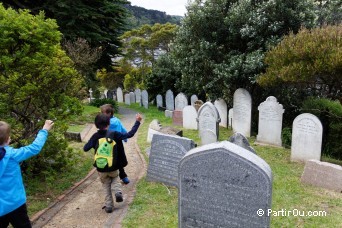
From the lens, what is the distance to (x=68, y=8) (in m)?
17.5

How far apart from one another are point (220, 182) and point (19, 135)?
14.3 ft

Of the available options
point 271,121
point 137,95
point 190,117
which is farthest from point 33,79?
point 137,95

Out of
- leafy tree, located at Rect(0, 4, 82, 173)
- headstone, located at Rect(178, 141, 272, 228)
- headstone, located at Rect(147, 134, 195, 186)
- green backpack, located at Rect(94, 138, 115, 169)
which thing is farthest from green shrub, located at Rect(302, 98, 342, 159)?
leafy tree, located at Rect(0, 4, 82, 173)

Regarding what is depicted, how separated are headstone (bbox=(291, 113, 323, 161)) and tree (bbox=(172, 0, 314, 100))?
11.3 feet

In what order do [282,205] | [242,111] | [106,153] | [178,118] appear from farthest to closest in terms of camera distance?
[178,118], [242,111], [282,205], [106,153]

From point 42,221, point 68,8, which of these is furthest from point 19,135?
point 68,8

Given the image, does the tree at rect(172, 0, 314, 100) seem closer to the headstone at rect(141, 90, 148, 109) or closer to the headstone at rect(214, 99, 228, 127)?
the headstone at rect(214, 99, 228, 127)

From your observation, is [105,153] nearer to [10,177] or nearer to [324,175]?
[10,177]

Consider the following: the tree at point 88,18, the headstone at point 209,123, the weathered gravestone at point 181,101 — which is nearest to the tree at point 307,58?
the headstone at point 209,123

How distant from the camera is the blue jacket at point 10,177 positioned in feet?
12.1

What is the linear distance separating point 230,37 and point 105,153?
28.2 feet

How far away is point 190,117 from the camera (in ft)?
41.9

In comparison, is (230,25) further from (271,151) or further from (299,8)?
(271,151)

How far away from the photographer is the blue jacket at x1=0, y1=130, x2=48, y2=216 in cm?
370
